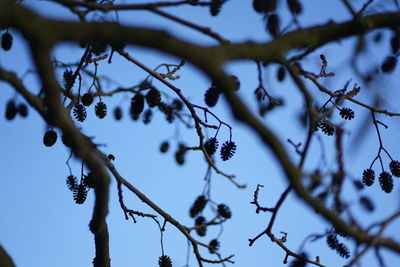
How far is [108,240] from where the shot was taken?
2625mm

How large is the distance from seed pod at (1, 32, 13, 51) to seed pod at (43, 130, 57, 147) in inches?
23.5

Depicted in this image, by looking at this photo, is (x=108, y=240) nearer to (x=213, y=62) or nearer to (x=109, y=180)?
(x=109, y=180)

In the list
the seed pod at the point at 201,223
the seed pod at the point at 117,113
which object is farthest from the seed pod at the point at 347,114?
the seed pod at the point at 117,113

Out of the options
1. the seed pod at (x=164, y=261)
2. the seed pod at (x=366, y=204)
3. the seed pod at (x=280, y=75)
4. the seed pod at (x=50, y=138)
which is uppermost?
the seed pod at (x=280, y=75)

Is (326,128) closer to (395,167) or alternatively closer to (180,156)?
(395,167)

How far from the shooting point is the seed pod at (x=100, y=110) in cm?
331

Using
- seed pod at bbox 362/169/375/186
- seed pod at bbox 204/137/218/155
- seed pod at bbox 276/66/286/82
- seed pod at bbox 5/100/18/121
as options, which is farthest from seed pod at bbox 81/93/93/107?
seed pod at bbox 362/169/375/186

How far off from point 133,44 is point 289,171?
0.57 metres

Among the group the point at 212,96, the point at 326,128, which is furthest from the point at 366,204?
the point at 212,96

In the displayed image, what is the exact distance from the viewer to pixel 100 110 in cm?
331

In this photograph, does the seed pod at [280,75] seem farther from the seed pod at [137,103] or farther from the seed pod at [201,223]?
the seed pod at [201,223]

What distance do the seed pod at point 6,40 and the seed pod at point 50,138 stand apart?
597mm

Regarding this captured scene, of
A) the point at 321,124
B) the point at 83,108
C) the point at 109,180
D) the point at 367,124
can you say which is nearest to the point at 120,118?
the point at 83,108

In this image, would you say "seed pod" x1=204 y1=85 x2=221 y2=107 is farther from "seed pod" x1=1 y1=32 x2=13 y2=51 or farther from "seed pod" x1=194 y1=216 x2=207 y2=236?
"seed pod" x1=1 y1=32 x2=13 y2=51
